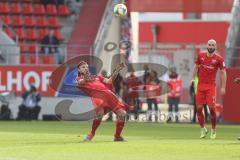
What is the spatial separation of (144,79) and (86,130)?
757cm

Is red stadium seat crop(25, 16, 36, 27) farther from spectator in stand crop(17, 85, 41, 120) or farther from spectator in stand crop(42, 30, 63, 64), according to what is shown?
spectator in stand crop(17, 85, 41, 120)

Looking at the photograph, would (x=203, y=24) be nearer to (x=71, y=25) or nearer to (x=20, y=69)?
(x=71, y=25)

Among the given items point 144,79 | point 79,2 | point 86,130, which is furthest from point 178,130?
point 79,2

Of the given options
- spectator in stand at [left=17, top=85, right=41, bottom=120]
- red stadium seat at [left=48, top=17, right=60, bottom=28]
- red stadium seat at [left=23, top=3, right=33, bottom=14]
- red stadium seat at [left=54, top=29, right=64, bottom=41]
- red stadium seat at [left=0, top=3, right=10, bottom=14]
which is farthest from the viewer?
red stadium seat at [left=48, top=17, right=60, bottom=28]

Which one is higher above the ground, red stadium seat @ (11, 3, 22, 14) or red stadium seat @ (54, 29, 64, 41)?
red stadium seat @ (11, 3, 22, 14)

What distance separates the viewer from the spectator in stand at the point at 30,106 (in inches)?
1277

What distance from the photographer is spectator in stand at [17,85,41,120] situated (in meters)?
32.4

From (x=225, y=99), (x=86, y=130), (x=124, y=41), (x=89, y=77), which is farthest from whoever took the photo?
(x=124, y=41)

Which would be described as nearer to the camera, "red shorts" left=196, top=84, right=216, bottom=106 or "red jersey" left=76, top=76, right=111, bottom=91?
"red jersey" left=76, top=76, right=111, bottom=91

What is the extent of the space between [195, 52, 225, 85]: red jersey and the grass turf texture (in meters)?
1.48

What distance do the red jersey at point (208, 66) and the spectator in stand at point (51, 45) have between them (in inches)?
519

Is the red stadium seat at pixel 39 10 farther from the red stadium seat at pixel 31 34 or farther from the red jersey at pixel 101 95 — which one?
the red jersey at pixel 101 95

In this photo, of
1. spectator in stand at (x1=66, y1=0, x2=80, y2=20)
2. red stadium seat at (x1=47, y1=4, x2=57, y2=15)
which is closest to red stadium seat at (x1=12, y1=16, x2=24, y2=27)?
red stadium seat at (x1=47, y1=4, x2=57, y2=15)

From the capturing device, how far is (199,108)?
21.8 m
